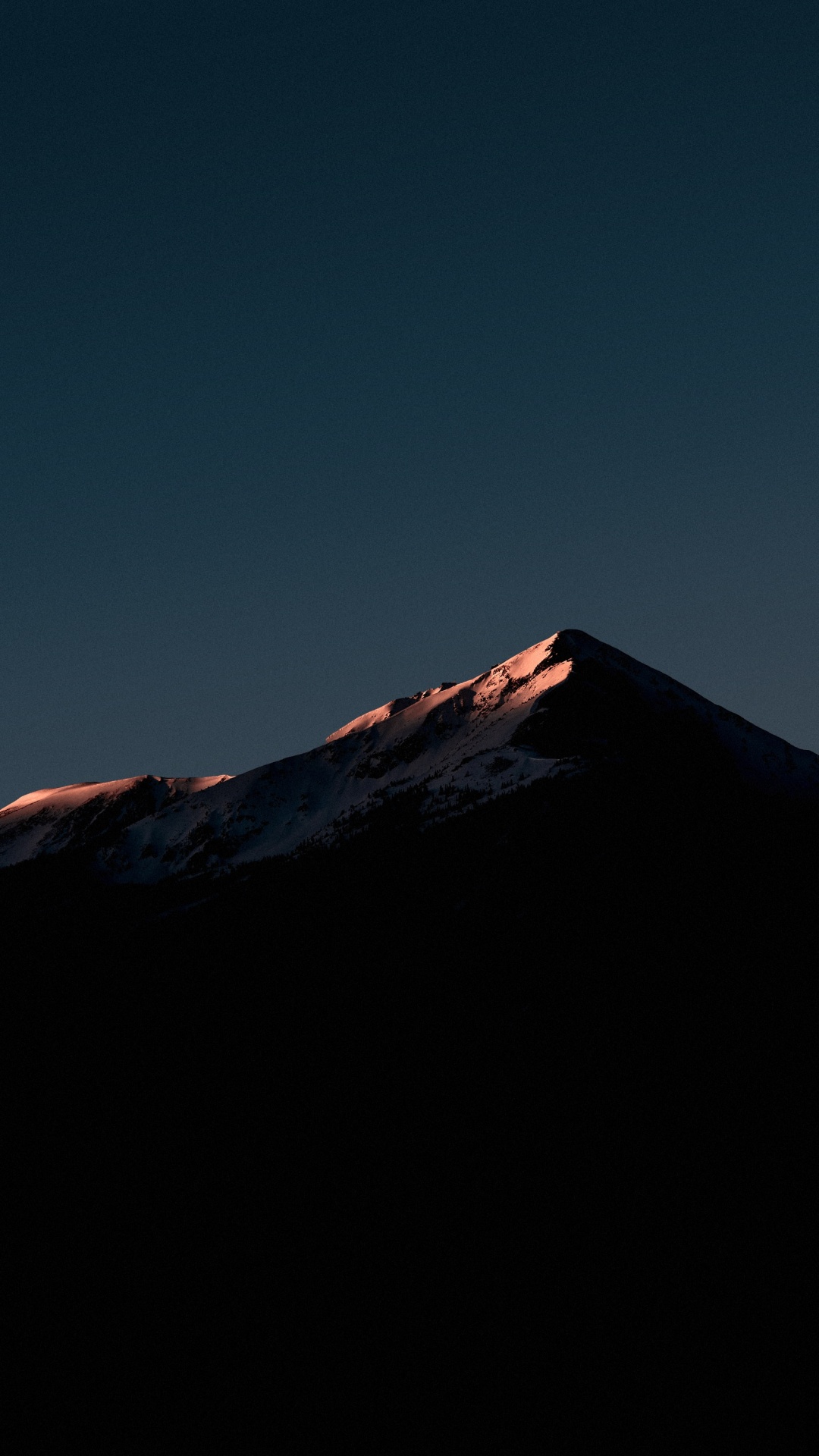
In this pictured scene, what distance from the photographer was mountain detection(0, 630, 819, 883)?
102 m

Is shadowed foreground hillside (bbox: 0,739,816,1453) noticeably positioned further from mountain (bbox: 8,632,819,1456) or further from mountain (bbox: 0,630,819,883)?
mountain (bbox: 0,630,819,883)

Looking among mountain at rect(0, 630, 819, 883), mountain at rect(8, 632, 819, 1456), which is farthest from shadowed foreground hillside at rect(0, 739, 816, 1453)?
mountain at rect(0, 630, 819, 883)

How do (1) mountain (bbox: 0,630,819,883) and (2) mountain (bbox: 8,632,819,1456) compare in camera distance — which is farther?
(1) mountain (bbox: 0,630,819,883)

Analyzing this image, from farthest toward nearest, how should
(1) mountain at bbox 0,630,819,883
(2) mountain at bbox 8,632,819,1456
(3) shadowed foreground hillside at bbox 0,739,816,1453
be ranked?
(1) mountain at bbox 0,630,819,883
(2) mountain at bbox 8,632,819,1456
(3) shadowed foreground hillside at bbox 0,739,816,1453

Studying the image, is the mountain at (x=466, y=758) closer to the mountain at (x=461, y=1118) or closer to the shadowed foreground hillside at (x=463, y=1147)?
the mountain at (x=461, y=1118)

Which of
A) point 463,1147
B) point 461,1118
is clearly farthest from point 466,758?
point 463,1147

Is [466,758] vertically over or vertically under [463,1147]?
over

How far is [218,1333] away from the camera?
41.4 m

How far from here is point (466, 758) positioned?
108m

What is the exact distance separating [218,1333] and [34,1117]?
101ft

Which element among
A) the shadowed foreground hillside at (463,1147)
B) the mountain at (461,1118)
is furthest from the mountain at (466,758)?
the shadowed foreground hillside at (463,1147)

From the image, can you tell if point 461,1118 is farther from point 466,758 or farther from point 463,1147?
point 466,758

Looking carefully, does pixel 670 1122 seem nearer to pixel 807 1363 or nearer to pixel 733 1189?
pixel 733 1189

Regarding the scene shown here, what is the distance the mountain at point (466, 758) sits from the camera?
10169 centimetres
